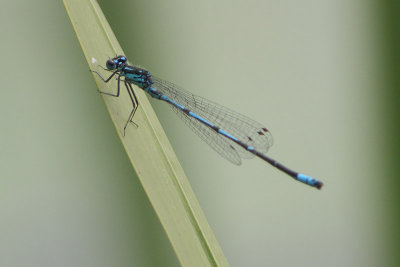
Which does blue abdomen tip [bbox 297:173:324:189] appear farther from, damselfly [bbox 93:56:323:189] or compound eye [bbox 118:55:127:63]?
compound eye [bbox 118:55:127:63]

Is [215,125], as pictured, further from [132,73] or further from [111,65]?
[111,65]

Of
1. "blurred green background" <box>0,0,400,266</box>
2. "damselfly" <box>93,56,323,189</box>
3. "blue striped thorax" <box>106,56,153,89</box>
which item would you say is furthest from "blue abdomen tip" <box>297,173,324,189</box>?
"blurred green background" <box>0,0,400,266</box>

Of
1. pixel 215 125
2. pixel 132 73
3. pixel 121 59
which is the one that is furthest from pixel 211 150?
pixel 121 59

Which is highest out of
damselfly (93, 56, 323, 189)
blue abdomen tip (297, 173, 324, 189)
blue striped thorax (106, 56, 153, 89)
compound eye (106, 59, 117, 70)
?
blue striped thorax (106, 56, 153, 89)

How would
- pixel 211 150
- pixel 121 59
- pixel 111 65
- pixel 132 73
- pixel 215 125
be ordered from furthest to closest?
pixel 211 150, pixel 215 125, pixel 132 73, pixel 121 59, pixel 111 65

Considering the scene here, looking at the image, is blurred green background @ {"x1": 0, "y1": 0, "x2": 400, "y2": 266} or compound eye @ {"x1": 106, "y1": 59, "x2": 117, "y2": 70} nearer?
compound eye @ {"x1": 106, "y1": 59, "x2": 117, "y2": 70}

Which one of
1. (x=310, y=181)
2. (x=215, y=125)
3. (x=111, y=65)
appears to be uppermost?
(x=111, y=65)

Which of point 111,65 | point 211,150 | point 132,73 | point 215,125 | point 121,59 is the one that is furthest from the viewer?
point 211,150

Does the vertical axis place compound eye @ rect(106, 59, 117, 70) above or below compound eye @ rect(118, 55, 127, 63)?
below

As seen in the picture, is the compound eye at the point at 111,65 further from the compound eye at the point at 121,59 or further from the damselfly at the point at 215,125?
the damselfly at the point at 215,125
